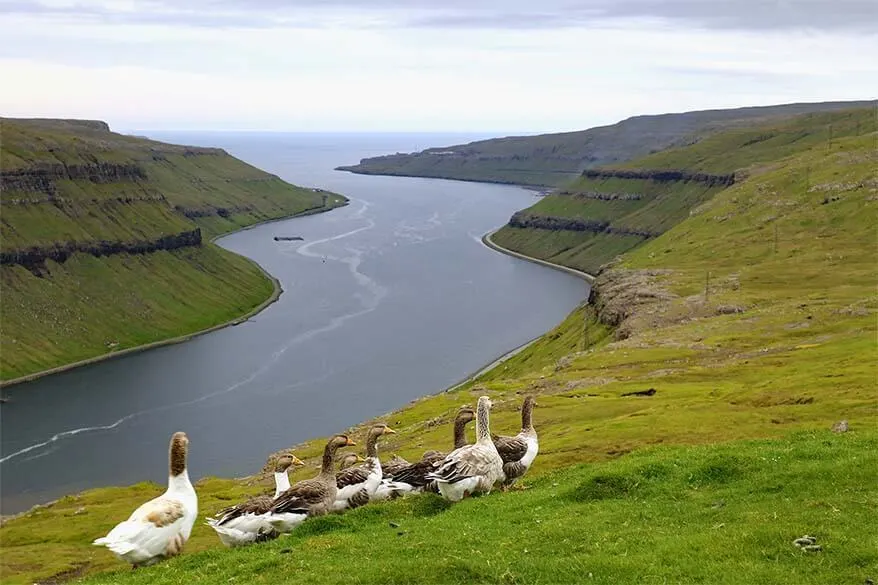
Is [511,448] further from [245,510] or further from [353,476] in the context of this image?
[245,510]

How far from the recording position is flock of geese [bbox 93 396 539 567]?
23016 millimetres

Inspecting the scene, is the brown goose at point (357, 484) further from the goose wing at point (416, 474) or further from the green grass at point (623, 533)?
the green grass at point (623, 533)

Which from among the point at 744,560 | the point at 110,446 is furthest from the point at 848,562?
the point at 110,446

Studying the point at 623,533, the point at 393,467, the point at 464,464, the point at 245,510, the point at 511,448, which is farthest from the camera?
the point at 393,467

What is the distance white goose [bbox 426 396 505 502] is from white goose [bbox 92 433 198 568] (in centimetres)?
697

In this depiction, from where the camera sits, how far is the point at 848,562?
62.1 ft

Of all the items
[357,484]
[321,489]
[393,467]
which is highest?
[321,489]

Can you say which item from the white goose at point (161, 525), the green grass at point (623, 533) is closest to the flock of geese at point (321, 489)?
the white goose at point (161, 525)

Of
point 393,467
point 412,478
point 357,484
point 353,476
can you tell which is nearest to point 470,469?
point 412,478

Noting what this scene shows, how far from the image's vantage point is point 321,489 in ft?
87.2

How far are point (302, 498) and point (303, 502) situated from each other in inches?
4.7

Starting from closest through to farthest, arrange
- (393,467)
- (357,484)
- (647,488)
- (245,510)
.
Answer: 1. (245,510)
2. (647,488)
3. (357,484)
4. (393,467)

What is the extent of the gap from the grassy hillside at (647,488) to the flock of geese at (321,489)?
65cm

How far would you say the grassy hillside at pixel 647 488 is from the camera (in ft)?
65.8
